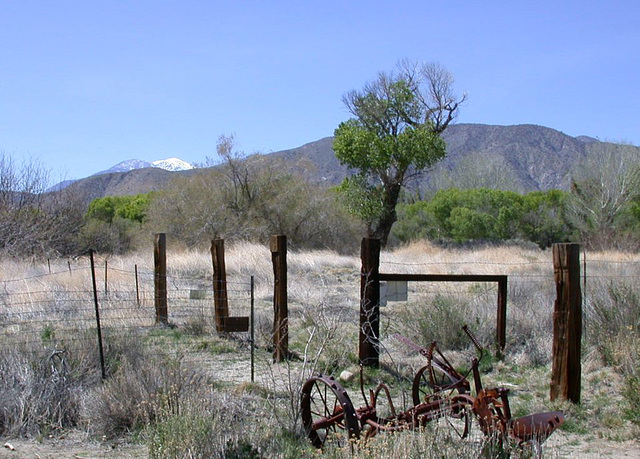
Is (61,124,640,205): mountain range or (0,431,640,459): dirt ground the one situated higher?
(61,124,640,205): mountain range

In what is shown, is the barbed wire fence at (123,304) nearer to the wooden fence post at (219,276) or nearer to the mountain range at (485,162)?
the wooden fence post at (219,276)

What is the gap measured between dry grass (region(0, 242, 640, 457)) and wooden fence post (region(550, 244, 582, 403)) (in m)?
0.28

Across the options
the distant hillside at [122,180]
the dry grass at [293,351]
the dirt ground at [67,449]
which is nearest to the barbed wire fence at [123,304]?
the dry grass at [293,351]

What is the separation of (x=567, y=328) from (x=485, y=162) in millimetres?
87356

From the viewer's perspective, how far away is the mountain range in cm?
9138

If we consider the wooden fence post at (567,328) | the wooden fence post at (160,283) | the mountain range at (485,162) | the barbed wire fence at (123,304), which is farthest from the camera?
the mountain range at (485,162)

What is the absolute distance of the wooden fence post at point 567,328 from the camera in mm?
7559

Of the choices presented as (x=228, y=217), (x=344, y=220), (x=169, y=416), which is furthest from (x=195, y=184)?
(x=169, y=416)

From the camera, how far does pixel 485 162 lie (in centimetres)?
9244

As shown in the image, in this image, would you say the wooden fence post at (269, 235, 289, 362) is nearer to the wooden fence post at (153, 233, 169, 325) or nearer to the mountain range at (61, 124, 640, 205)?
the wooden fence post at (153, 233, 169, 325)

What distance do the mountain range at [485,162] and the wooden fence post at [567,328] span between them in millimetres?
80841

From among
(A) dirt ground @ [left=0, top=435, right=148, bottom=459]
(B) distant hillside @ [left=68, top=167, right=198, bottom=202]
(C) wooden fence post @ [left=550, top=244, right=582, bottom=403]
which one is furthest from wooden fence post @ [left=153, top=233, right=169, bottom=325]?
(B) distant hillside @ [left=68, top=167, right=198, bottom=202]

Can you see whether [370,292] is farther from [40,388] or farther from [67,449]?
[67,449]

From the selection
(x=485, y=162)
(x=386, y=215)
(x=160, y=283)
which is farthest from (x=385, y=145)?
(x=485, y=162)
